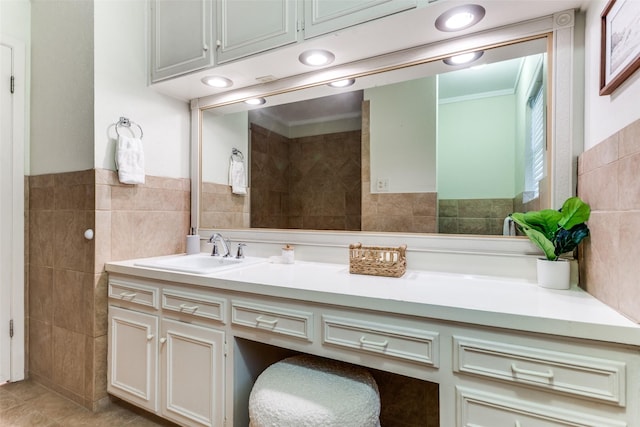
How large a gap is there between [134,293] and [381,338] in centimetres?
131

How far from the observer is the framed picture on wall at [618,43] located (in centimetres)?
84

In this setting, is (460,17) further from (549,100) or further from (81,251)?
(81,251)

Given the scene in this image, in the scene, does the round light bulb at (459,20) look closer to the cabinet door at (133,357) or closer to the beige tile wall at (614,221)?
the beige tile wall at (614,221)

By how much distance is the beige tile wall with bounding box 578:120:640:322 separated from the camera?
0.82 meters

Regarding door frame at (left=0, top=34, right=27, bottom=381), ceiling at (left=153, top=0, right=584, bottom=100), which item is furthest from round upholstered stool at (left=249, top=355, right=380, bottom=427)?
door frame at (left=0, top=34, right=27, bottom=381)

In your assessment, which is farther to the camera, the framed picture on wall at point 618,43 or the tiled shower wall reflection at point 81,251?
the tiled shower wall reflection at point 81,251

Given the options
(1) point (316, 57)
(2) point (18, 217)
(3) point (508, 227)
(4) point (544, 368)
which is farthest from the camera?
(2) point (18, 217)

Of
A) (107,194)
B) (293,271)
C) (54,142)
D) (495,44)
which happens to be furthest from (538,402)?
(54,142)

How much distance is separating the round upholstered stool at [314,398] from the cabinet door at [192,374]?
0.32 m

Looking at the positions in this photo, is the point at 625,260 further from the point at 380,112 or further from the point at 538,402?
the point at 380,112

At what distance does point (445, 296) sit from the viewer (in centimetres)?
105

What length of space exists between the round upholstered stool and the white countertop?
296mm

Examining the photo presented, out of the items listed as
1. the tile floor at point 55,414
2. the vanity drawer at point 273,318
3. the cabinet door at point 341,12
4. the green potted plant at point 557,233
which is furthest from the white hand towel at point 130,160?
the green potted plant at point 557,233

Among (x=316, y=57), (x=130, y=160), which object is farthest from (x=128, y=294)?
(x=316, y=57)
